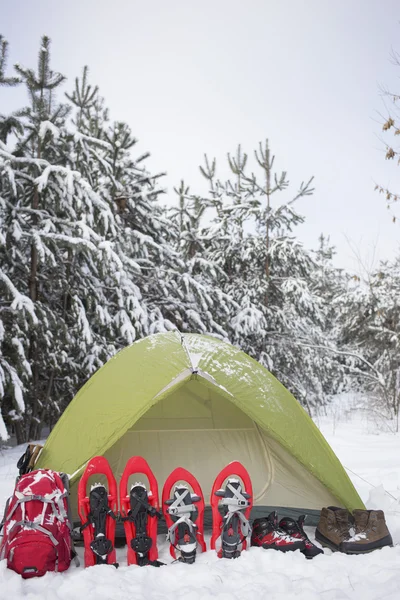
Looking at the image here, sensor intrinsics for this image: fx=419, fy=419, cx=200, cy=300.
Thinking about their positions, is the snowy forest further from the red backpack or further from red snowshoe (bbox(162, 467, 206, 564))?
red snowshoe (bbox(162, 467, 206, 564))

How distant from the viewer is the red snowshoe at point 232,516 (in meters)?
2.41

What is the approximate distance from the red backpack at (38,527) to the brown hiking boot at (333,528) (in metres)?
1.50

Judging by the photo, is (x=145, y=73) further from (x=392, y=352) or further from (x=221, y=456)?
(x=221, y=456)

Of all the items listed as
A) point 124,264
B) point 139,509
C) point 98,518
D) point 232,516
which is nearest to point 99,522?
point 98,518

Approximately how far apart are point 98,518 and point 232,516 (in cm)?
79

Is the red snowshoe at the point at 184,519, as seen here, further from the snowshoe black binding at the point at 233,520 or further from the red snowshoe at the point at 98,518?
the red snowshoe at the point at 98,518

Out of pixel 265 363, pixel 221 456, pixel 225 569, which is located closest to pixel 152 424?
pixel 221 456

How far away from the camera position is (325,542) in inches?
101

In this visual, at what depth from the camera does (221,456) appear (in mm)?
3553

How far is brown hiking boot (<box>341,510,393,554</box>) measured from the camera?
7.91ft

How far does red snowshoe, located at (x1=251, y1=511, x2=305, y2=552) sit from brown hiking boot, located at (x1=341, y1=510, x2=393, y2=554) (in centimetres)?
29

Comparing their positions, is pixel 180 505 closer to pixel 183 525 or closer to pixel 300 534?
pixel 183 525

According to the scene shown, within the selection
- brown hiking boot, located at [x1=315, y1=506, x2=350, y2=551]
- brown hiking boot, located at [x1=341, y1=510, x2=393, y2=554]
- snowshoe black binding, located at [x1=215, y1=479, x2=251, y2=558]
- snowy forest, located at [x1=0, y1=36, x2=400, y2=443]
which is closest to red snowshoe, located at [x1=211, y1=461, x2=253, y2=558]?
snowshoe black binding, located at [x1=215, y1=479, x2=251, y2=558]

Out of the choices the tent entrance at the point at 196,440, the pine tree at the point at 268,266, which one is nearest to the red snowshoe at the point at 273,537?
the tent entrance at the point at 196,440
